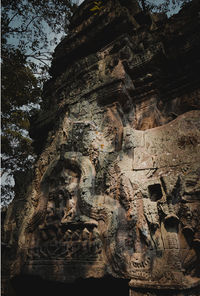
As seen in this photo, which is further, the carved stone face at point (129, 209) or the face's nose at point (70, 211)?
the face's nose at point (70, 211)

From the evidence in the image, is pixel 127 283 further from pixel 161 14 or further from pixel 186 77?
pixel 161 14

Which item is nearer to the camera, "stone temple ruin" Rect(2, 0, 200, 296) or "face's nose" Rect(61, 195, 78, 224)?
"stone temple ruin" Rect(2, 0, 200, 296)

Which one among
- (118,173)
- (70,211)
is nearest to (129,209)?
(118,173)

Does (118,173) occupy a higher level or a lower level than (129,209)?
higher

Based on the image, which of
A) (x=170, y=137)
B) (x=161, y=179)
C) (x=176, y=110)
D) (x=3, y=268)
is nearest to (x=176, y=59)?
(x=176, y=110)

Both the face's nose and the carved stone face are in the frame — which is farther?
the face's nose

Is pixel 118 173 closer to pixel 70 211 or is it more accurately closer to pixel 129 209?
pixel 129 209

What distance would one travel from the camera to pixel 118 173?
9.44 ft

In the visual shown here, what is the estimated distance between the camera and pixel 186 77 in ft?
11.5

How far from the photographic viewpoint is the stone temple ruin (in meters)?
2.32

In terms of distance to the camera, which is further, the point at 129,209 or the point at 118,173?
the point at 118,173

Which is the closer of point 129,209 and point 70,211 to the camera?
point 129,209

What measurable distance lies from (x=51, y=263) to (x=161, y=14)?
18.1 feet

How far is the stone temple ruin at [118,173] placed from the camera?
232cm
